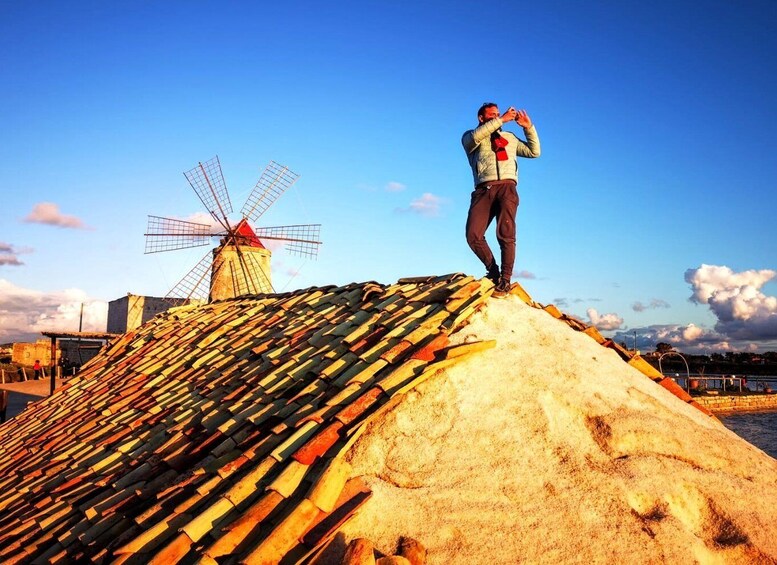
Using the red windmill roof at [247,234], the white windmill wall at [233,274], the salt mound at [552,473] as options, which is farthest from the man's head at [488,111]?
the red windmill roof at [247,234]

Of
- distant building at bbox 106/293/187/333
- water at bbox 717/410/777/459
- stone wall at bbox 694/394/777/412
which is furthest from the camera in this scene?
stone wall at bbox 694/394/777/412

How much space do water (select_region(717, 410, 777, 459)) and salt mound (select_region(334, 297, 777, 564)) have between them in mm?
21513

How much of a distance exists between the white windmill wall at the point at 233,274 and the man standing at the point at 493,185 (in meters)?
17.8

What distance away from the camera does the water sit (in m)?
23.2

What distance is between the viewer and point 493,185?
517cm

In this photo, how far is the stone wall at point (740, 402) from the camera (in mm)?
34375

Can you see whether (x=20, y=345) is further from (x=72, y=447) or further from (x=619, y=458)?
(x=619, y=458)

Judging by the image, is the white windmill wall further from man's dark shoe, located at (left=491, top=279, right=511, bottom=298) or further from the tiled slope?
man's dark shoe, located at (left=491, top=279, right=511, bottom=298)

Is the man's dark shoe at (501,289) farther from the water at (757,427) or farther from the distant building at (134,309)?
the distant building at (134,309)

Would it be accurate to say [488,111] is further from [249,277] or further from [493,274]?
[249,277]

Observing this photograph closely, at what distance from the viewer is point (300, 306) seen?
5941 millimetres

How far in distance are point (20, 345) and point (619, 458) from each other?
41.4m

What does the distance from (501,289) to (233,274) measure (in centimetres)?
1915

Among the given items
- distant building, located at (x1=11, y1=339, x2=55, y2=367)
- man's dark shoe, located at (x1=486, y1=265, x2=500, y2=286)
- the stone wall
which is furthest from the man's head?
distant building, located at (x1=11, y1=339, x2=55, y2=367)
